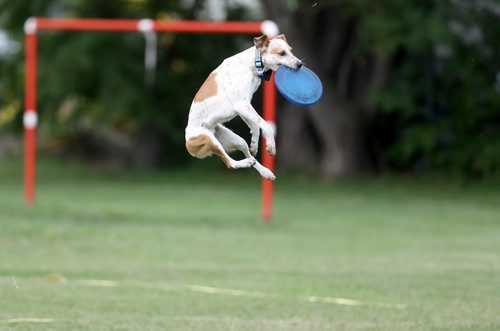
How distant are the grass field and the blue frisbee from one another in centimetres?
295

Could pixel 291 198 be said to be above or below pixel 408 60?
below

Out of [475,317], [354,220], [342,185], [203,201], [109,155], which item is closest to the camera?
[475,317]

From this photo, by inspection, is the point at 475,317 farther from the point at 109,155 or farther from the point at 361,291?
the point at 109,155

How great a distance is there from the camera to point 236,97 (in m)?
8.18

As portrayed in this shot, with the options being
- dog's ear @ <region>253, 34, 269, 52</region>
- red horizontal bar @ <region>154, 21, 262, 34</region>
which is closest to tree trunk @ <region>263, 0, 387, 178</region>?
red horizontal bar @ <region>154, 21, 262, 34</region>

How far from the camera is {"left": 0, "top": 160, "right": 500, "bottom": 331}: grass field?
37.1ft

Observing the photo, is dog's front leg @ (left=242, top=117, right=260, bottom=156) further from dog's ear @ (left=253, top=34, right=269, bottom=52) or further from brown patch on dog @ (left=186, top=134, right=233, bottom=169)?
dog's ear @ (left=253, top=34, right=269, bottom=52)

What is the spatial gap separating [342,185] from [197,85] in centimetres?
655

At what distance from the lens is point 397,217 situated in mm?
21891

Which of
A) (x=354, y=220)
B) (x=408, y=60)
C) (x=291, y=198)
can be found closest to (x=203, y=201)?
(x=291, y=198)

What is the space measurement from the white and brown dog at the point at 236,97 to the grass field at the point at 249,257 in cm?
262

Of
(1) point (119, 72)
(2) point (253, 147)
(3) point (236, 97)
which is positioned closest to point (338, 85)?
(1) point (119, 72)

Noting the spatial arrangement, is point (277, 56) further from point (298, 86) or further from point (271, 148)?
point (271, 148)

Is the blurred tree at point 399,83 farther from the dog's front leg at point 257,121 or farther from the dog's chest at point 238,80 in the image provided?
the dog's front leg at point 257,121
